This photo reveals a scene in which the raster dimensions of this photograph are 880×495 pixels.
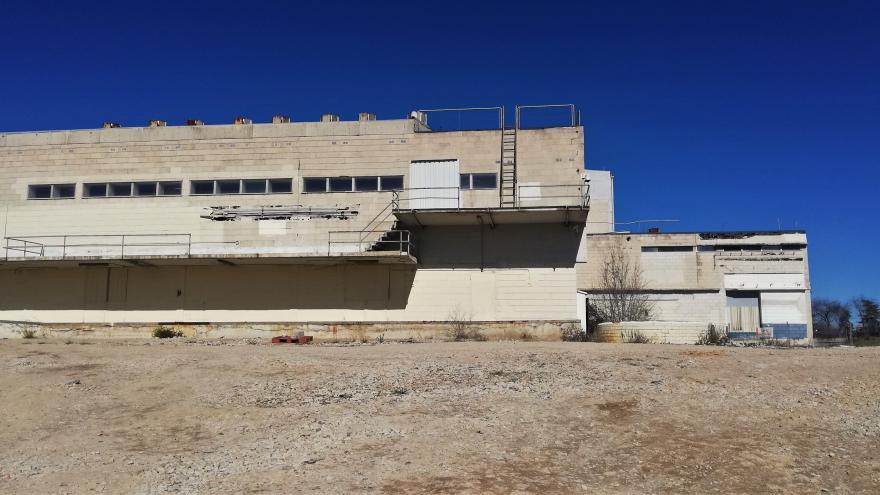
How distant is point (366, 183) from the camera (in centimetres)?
2784

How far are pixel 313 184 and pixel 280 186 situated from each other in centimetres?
135

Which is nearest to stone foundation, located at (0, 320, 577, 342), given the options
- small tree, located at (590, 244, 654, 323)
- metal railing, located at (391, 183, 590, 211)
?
metal railing, located at (391, 183, 590, 211)

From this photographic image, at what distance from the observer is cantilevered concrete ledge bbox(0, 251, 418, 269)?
2622 cm

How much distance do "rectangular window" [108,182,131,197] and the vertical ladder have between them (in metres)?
15.2

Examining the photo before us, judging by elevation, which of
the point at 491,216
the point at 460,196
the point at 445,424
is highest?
the point at 460,196

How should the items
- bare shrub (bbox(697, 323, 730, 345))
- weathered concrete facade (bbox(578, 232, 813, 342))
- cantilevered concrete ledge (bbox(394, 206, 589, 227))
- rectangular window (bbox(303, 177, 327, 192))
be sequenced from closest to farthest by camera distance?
1. bare shrub (bbox(697, 323, 730, 345))
2. cantilevered concrete ledge (bbox(394, 206, 589, 227))
3. rectangular window (bbox(303, 177, 327, 192))
4. weathered concrete facade (bbox(578, 232, 813, 342))

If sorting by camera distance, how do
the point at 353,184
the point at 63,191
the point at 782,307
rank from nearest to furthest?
1. the point at 353,184
2. the point at 63,191
3. the point at 782,307

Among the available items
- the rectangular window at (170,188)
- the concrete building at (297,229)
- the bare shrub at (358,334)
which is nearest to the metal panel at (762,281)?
the concrete building at (297,229)

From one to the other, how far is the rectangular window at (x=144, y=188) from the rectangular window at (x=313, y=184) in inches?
250

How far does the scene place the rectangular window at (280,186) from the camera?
28219 millimetres

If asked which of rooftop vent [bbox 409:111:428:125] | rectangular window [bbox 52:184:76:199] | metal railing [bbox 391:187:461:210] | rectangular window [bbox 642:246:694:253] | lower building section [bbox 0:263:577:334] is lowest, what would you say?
lower building section [bbox 0:263:577:334]

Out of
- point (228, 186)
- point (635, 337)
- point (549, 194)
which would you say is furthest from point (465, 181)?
point (228, 186)

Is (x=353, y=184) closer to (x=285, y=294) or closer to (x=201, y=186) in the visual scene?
(x=285, y=294)

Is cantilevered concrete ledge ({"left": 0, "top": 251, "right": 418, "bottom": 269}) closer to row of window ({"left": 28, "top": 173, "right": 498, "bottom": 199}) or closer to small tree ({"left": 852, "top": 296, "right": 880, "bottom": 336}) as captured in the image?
row of window ({"left": 28, "top": 173, "right": 498, "bottom": 199})
